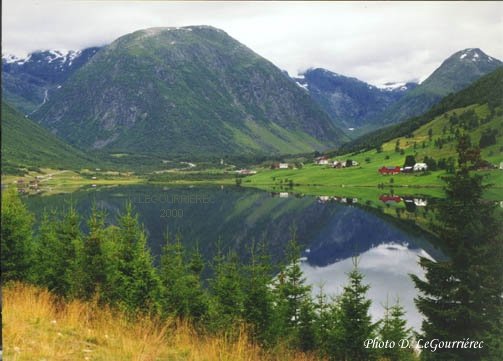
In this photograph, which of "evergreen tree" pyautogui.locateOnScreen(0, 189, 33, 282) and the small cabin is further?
the small cabin

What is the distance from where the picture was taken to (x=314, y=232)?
3627 inches

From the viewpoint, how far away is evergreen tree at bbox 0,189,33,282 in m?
20.2

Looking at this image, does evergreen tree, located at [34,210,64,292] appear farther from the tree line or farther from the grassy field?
the grassy field

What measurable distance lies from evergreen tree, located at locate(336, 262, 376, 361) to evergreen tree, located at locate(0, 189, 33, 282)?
14431 mm

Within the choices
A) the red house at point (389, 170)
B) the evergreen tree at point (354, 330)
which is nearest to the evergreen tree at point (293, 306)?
the evergreen tree at point (354, 330)

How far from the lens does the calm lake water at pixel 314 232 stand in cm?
4909

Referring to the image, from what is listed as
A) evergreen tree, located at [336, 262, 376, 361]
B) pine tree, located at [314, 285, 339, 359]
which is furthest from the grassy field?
evergreen tree, located at [336, 262, 376, 361]

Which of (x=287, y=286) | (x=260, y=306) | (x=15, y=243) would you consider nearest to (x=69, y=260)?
(x=15, y=243)

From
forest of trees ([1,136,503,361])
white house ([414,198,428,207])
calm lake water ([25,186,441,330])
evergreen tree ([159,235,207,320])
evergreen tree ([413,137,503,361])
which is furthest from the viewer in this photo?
white house ([414,198,428,207])

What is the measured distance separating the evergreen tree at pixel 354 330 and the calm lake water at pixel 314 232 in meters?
13.3

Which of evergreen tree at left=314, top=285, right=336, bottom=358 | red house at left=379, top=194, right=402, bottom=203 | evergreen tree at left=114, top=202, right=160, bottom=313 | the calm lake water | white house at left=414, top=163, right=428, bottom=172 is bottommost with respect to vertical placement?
the calm lake water

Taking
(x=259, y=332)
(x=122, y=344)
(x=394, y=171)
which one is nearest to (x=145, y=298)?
(x=259, y=332)

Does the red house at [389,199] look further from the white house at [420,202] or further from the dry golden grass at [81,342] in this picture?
the dry golden grass at [81,342]

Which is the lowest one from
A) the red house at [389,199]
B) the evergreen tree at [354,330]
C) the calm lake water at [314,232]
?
the calm lake water at [314,232]
